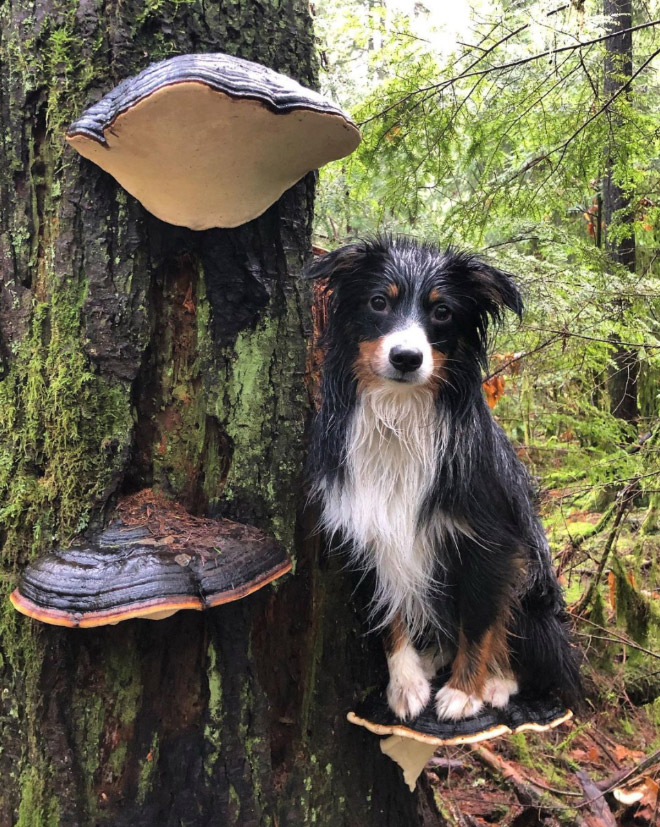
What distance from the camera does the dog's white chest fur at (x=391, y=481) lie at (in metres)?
2.14

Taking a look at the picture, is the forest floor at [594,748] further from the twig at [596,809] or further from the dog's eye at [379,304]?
the dog's eye at [379,304]

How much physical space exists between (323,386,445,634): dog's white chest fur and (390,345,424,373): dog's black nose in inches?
9.0

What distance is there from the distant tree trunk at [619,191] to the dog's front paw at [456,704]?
2023 millimetres

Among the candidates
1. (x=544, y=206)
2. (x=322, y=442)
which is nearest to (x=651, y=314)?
(x=544, y=206)

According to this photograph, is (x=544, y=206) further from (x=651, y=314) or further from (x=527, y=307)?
(x=651, y=314)

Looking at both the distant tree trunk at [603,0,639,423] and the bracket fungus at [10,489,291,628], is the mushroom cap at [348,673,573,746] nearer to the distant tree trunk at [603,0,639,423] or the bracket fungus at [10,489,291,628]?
the bracket fungus at [10,489,291,628]

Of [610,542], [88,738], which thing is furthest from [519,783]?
[88,738]

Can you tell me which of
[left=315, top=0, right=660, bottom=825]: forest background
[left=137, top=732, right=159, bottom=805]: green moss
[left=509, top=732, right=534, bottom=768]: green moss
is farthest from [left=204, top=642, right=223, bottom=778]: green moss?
[left=509, top=732, right=534, bottom=768]: green moss

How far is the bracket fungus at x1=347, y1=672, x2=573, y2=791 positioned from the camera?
2.06 metres

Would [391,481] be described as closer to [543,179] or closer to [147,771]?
[147,771]

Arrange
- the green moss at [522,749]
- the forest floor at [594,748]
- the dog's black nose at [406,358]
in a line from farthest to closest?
the green moss at [522,749]
the forest floor at [594,748]
the dog's black nose at [406,358]

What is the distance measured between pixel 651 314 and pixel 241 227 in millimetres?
2689

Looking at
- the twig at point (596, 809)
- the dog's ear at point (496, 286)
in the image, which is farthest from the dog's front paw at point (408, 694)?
the twig at point (596, 809)

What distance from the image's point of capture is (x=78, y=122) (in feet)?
5.43
